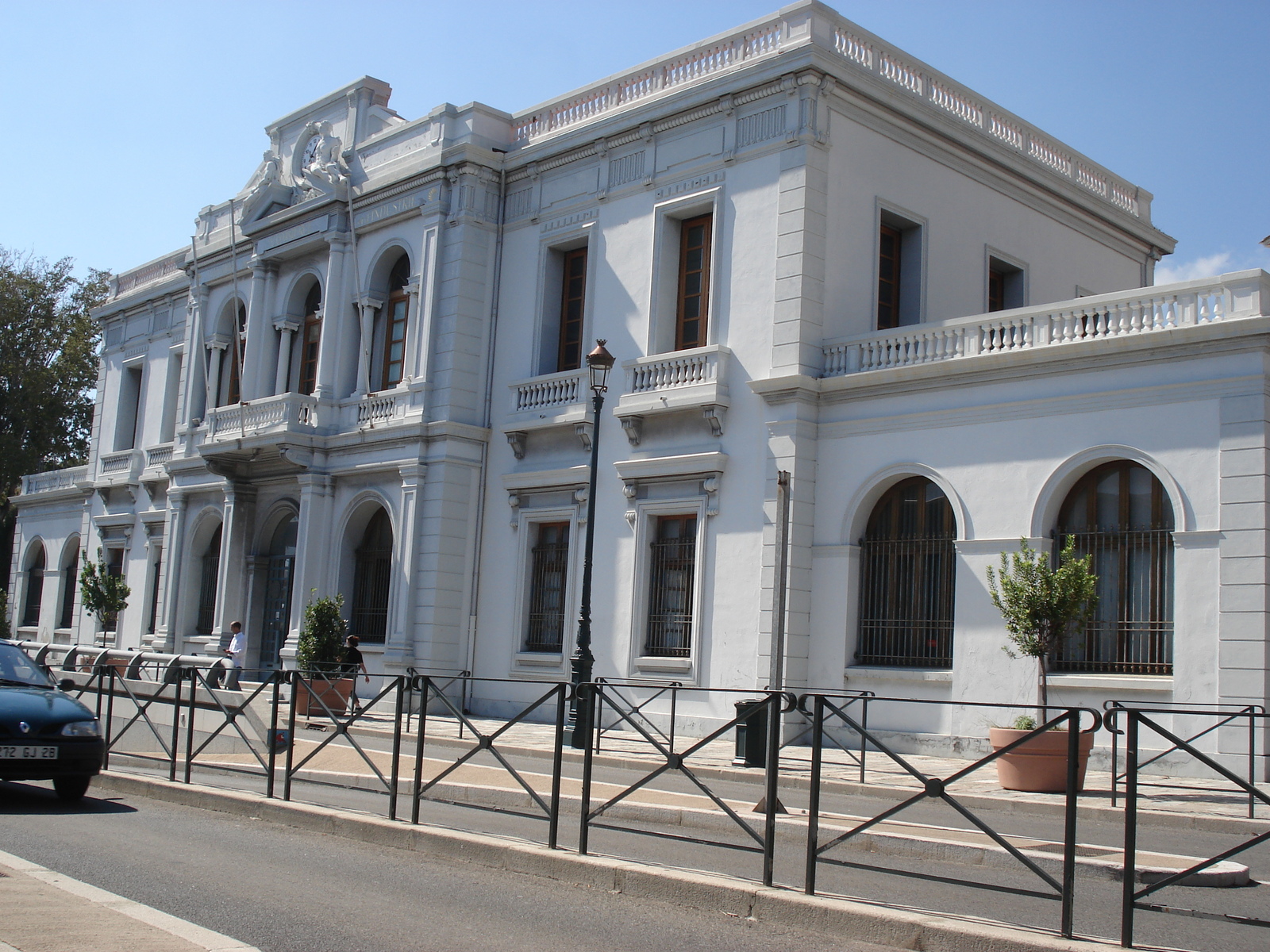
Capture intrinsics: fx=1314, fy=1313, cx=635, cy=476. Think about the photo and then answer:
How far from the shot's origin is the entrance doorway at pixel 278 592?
29.4 meters

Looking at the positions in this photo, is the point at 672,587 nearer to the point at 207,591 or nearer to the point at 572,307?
the point at 572,307

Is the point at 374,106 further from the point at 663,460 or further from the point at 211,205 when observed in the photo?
the point at 663,460

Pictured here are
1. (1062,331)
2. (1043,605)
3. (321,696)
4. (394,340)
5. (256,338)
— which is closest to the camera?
(1043,605)

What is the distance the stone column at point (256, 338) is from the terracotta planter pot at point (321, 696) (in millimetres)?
10709

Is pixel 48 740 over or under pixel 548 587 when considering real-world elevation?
under

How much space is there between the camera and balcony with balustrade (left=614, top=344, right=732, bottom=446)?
21.2m

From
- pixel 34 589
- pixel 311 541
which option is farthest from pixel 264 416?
pixel 34 589

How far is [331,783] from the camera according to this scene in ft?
38.3

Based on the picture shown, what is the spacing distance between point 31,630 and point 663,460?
97.8 ft

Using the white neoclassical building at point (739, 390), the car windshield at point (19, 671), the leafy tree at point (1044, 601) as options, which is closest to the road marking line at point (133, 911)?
the car windshield at point (19, 671)

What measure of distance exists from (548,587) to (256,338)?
1096 centimetres

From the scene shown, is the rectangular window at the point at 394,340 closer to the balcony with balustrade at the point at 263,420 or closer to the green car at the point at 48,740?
the balcony with balustrade at the point at 263,420

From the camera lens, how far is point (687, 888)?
7.83 m

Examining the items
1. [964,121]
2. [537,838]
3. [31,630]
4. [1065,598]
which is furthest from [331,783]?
[31,630]
